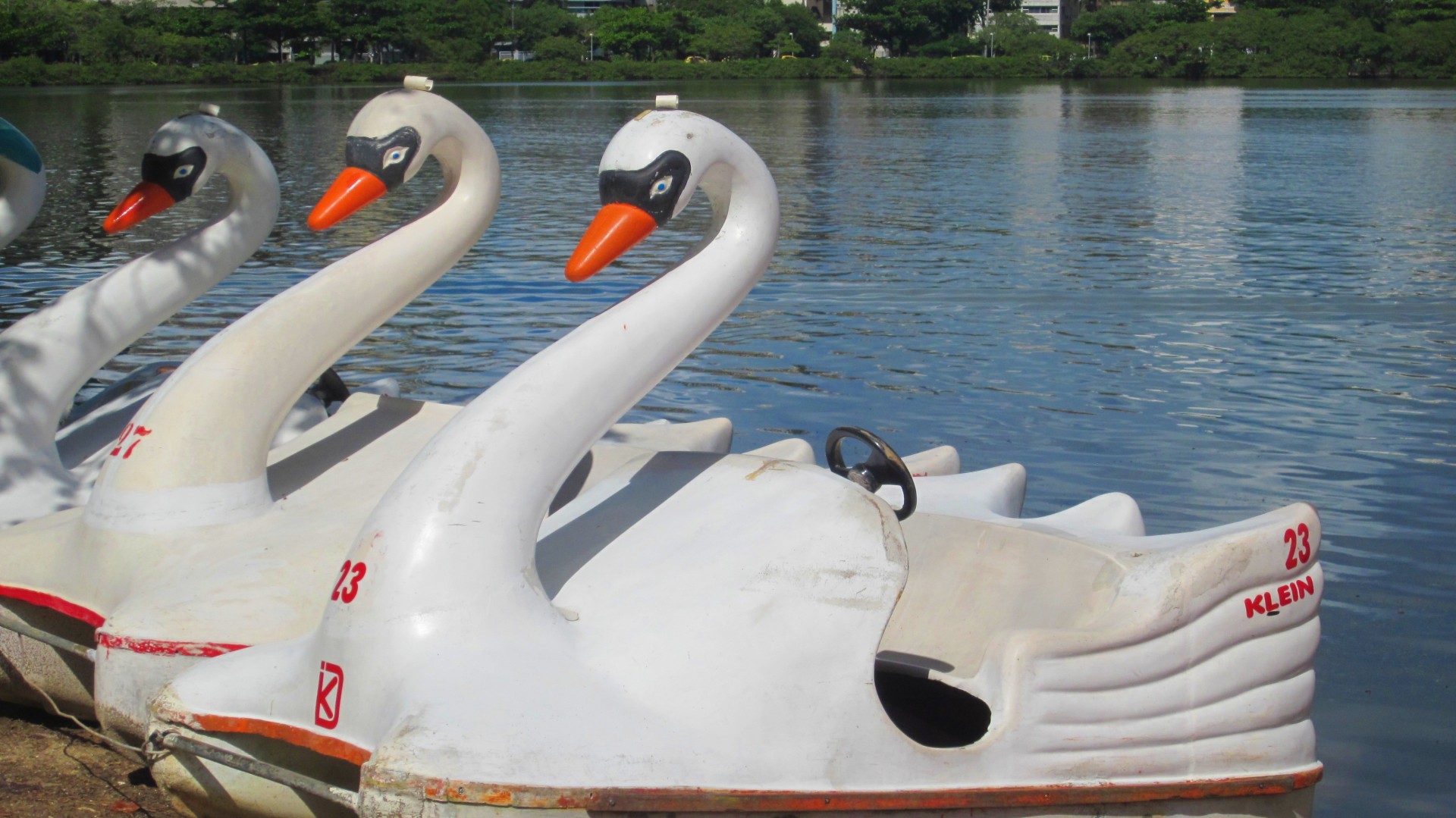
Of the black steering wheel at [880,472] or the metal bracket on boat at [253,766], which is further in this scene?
the black steering wheel at [880,472]

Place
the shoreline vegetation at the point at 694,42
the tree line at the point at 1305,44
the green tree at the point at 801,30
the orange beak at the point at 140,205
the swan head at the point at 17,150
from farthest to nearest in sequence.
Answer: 1. the green tree at the point at 801,30
2. the shoreline vegetation at the point at 694,42
3. the tree line at the point at 1305,44
4. the swan head at the point at 17,150
5. the orange beak at the point at 140,205

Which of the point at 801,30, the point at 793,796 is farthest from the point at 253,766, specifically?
the point at 801,30

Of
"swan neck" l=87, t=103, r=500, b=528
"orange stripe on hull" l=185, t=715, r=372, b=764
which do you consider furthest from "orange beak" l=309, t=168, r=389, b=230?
"orange stripe on hull" l=185, t=715, r=372, b=764

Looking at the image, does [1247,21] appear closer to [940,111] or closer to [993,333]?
[940,111]

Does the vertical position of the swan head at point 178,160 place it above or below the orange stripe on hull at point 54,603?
above

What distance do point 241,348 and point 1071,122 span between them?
38.4 meters

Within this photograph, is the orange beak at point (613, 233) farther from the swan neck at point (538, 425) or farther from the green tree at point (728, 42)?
the green tree at point (728, 42)

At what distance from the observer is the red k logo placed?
10.7 feet

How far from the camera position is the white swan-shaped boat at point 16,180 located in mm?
6223

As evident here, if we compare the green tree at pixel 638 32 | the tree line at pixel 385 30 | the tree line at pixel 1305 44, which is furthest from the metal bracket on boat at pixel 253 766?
the green tree at pixel 638 32

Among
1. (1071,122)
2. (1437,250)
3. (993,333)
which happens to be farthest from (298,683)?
(1071,122)

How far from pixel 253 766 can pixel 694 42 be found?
318ft

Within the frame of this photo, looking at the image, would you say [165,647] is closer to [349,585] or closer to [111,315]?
[349,585]

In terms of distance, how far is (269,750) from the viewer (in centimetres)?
346
